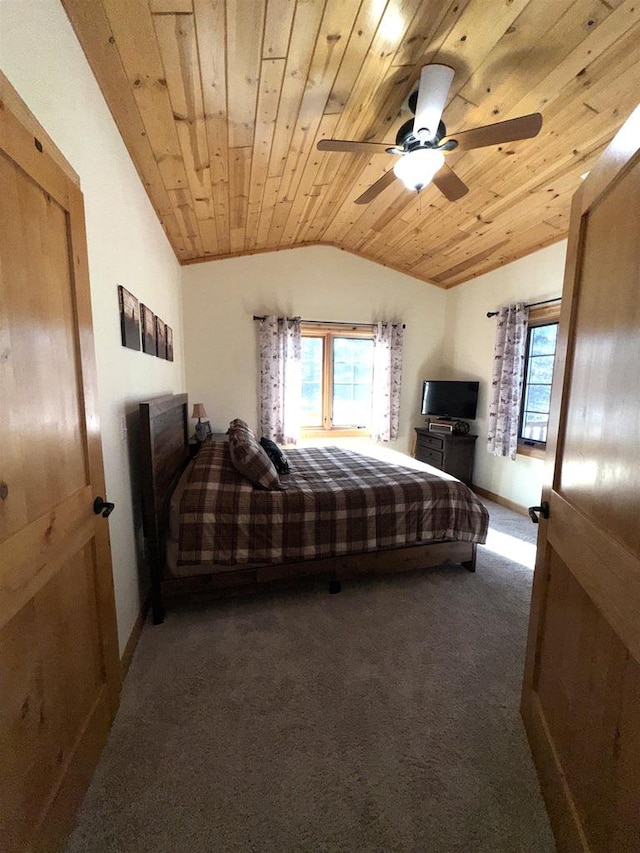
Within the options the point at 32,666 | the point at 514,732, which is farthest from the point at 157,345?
the point at 514,732

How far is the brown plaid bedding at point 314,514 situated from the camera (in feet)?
6.67

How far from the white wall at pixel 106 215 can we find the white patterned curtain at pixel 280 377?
1.71 m

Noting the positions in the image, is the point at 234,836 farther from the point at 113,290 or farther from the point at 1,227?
the point at 113,290

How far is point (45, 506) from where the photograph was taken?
3.13 ft

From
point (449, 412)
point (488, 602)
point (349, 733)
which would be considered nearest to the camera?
point (349, 733)

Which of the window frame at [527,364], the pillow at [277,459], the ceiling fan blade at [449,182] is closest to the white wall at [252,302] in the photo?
the pillow at [277,459]

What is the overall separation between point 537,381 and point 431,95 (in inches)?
109

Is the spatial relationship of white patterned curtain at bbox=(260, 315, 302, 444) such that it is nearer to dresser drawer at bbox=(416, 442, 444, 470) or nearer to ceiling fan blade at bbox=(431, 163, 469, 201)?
dresser drawer at bbox=(416, 442, 444, 470)

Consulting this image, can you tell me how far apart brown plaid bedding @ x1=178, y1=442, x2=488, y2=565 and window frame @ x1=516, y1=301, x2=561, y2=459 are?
146 centimetres

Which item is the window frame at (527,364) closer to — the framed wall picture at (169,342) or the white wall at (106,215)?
the white wall at (106,215)

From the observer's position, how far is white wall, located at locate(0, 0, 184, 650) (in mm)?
1034

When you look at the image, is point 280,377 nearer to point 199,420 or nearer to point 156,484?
point 199,420

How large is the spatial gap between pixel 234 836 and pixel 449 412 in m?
4.02

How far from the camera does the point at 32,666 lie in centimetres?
90
